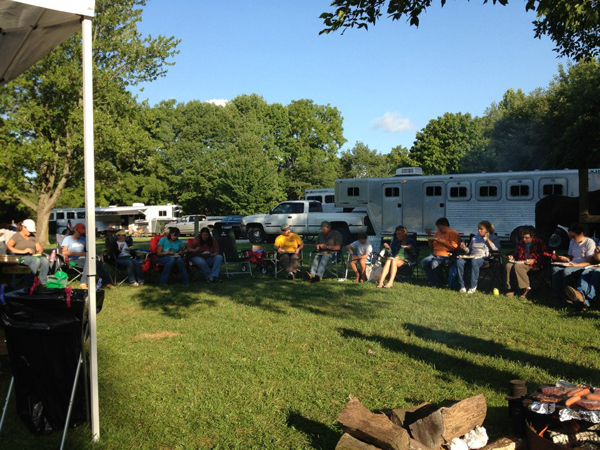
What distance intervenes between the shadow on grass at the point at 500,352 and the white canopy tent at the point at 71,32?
3507mm

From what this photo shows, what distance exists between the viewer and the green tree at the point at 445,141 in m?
47.7

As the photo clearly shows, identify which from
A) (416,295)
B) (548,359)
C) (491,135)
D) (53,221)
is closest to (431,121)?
(491,135)

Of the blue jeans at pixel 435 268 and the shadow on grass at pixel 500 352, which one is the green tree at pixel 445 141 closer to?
the blue jeans at pixel 435 268

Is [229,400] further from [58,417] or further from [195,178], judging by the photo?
[195,178]

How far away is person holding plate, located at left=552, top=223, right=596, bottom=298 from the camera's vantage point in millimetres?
7395

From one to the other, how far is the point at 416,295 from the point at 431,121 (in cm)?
4316

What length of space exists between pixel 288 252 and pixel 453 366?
6.31 meters

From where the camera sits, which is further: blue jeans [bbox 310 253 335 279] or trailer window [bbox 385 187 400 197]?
trailer window [bbox 385 187 400 197]

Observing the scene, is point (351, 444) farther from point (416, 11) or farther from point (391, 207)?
point (391, 207)

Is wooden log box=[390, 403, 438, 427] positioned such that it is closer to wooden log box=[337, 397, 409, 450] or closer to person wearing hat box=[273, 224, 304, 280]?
wooden log box=[337, 397, 409, 450]

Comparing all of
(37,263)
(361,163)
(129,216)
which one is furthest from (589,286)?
(361,163)

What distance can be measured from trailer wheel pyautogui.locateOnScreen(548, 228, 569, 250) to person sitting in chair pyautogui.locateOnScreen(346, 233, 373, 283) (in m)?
5.98

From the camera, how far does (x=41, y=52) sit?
4.60 meters

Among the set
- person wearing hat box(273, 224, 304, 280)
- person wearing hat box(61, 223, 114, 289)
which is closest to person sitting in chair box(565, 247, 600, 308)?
person wearing hat box(273, 224, 304, 280)
